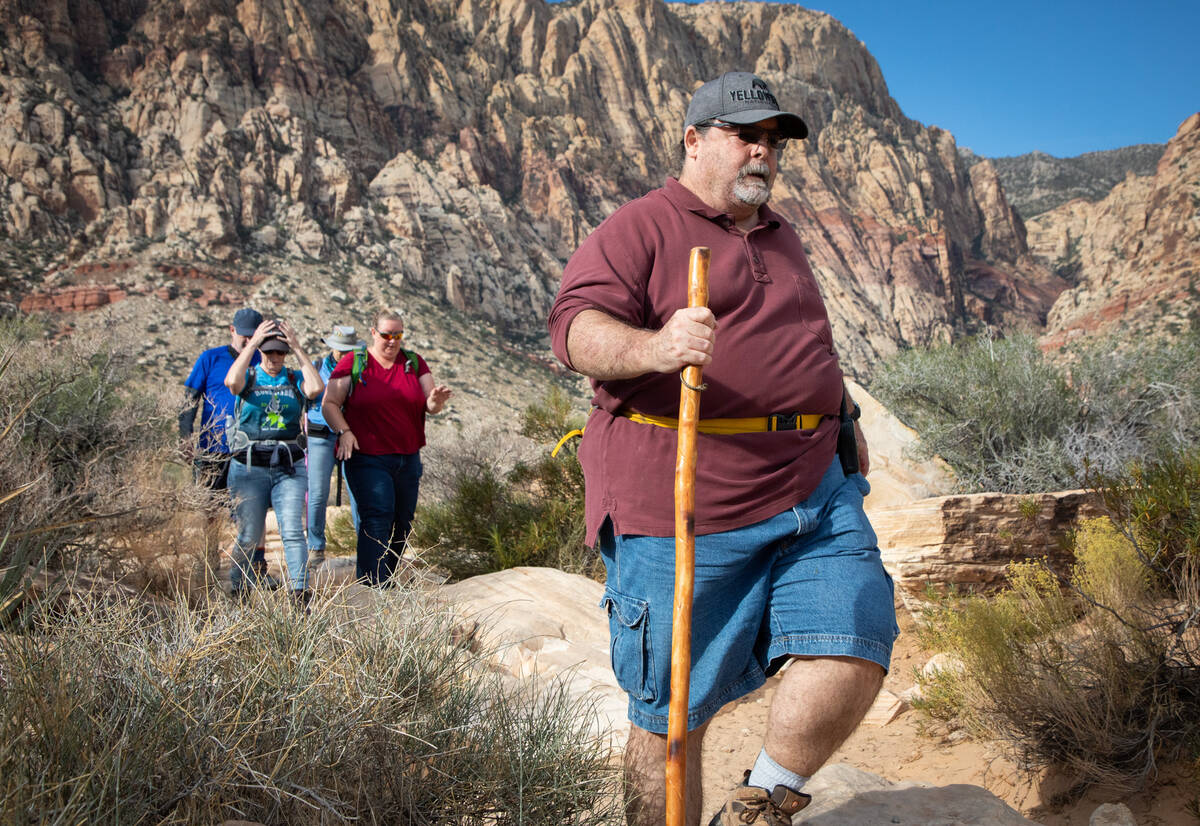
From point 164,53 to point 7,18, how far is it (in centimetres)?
700

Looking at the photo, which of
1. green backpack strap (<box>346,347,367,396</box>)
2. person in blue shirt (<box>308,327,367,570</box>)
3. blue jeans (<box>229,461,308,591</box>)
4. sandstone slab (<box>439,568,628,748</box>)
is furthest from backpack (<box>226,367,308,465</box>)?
sandstone slab (<box>439,568,628,748</box>)

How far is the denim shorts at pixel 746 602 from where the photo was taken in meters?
2.10

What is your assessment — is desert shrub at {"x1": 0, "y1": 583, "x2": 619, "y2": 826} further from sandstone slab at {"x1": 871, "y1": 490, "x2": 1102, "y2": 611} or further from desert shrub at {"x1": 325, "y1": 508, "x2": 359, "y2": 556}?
desert shrub at {"x1": 325, "y1": 508, "x2": 359, "y2": 556}

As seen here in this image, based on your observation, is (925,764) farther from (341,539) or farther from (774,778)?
(341,539)

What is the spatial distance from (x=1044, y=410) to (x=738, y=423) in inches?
255

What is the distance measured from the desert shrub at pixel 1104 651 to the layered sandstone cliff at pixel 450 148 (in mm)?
39318

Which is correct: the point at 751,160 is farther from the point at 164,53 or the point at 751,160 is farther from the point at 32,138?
the point at 164,53

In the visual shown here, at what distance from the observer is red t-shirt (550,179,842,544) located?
2164 mm

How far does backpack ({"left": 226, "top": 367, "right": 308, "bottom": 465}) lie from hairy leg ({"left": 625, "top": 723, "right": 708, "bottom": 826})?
12.5 ft

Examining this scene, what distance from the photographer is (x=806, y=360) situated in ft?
7.57

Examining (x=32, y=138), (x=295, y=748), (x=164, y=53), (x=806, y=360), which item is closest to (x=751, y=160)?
(x=806, y=360)

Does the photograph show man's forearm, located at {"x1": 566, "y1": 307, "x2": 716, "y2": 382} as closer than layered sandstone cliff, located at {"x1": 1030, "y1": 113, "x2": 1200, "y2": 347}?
Yes

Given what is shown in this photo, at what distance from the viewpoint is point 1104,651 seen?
346 cm

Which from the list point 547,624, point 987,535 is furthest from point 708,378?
point 987,535
